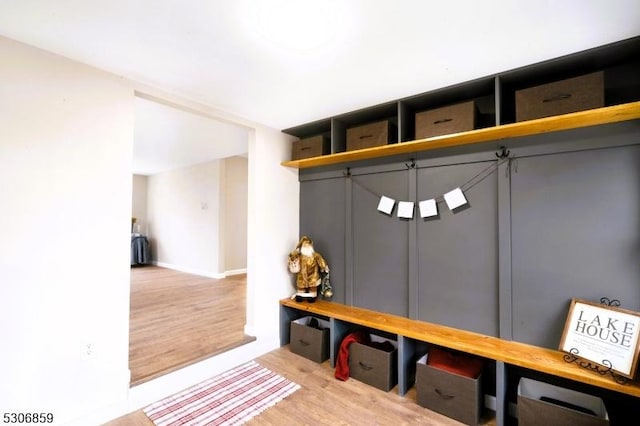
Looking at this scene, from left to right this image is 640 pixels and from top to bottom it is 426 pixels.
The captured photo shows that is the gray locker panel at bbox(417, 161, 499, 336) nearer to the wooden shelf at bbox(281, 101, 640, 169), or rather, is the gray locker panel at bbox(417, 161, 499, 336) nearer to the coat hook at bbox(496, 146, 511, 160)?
the coat hook at bbox(496, 146, 511, 160)

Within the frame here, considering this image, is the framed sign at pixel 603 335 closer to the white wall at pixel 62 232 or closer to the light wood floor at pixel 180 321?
the light wood floor at pixel 180 321

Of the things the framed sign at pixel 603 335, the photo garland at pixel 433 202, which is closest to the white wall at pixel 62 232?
the photo garland at pixel 433 202

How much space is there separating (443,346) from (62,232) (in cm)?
245

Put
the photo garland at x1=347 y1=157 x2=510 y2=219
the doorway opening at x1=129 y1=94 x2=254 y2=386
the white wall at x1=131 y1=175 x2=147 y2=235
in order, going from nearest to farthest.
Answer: the photo garland at x1=347 y1=157 x2=510 y2=219 → the doorway opening at x1=129 y1=94 x2=254 y2=386 → the white wall at x1=131 y1=175 x2=147 y2=235

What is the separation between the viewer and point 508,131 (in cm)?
181

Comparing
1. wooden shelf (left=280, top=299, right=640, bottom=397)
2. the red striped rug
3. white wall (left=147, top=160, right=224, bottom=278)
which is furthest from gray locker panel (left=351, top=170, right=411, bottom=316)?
white wall (left=147, top=160, right=224, bottom=278)

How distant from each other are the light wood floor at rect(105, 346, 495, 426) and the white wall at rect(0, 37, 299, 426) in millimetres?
362

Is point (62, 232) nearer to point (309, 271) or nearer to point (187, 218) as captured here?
point (309, 271)

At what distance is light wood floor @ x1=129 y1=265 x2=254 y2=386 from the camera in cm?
234

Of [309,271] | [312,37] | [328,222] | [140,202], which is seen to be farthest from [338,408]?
[140,202]

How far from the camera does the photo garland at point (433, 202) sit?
2.04 m

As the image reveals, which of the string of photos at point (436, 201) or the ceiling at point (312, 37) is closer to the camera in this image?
the ceiling at point (312, 37)

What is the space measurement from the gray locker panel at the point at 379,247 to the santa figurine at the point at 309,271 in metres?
0.31

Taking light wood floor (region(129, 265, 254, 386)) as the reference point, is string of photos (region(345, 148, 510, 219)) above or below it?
above
